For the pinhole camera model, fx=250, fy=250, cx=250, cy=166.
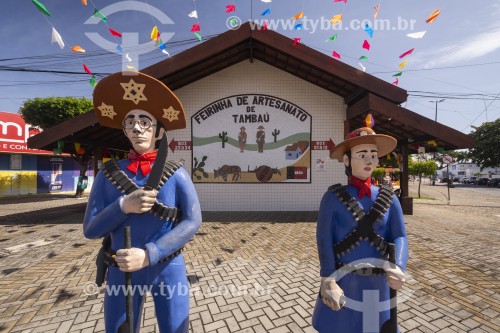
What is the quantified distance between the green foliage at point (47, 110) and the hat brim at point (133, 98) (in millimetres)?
16852

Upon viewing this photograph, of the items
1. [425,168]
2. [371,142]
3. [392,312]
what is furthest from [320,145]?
[425,168]

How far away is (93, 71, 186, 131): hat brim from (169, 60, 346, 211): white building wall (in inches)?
277

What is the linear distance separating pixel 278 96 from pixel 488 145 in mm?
43675

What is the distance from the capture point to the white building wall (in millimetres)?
8805

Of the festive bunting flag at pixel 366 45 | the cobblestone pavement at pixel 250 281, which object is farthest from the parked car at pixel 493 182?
the festive bunting flag at pixel 366 45

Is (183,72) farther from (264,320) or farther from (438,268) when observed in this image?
(438,268)

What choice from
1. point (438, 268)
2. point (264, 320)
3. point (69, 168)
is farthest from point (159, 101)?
point (69, 168)

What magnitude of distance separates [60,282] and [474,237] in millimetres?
8743

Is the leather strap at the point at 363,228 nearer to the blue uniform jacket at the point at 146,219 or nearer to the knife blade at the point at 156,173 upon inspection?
the blue uniform jacket at the point at 146,219

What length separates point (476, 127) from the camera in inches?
1563

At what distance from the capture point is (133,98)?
180 centimetres

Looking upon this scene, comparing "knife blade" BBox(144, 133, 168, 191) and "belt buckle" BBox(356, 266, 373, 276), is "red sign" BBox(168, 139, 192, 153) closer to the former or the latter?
"knife blade" BBox(144, 133, 168, 191)

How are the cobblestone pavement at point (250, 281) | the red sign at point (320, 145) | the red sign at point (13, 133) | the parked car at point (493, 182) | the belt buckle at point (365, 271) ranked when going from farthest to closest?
1. the parked car at point (493, 182)
2. the red sign at point (13, 133)
3. the red sign at point (320, 145)
4. the cobblestone pavement at point (250, 281)
5. the belt buckle at point (365, 271)

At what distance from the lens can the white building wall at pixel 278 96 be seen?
8.80 metres
